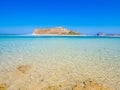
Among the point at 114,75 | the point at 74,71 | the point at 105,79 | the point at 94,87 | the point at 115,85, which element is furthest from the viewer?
the point at 74,71

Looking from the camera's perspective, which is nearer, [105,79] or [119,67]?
[105,79]

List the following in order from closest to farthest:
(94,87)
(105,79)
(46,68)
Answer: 1. (94,87)
2. (105,79)
3. (46,68)

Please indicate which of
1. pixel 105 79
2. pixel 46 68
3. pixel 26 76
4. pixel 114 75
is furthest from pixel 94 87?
pixel 46 68

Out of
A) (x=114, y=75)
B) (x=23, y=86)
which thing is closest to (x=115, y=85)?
(x=114, y=75)

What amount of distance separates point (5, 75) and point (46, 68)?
1.96 meters

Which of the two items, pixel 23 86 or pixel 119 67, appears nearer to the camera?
pixel 23 86

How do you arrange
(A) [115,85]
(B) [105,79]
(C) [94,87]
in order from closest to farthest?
(C) [94,87] → (A) [115,85] → (B) [105,79]

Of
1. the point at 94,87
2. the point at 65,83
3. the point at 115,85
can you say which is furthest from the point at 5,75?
the point at 115,85

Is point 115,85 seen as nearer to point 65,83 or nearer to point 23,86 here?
point 65,83

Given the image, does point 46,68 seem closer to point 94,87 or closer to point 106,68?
point 106,68

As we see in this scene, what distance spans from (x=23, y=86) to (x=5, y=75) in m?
1.50

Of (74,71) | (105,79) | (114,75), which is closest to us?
(105,79)

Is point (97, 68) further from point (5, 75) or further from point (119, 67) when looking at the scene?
point (5, 75)

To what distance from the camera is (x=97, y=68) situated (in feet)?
28.8
